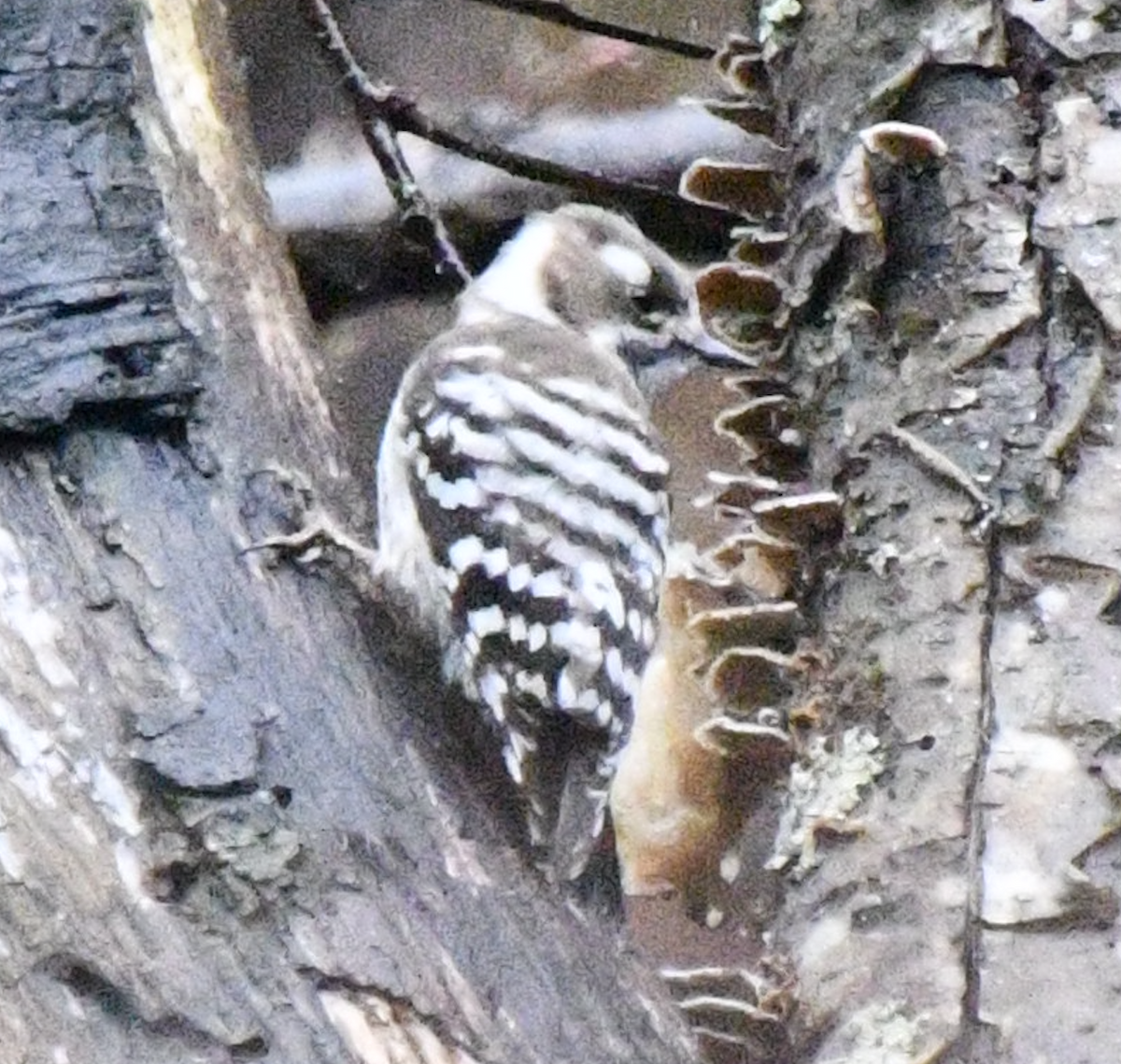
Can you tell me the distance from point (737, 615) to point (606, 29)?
0.82 meters

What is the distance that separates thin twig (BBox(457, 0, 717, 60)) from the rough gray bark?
21.6 inches

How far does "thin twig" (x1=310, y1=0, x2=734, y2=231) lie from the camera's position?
2.02 m

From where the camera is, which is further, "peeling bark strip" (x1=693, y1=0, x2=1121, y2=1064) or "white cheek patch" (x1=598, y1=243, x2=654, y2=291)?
"white cheek patch" (x1=598, y1=243, x2=654, y2=291)

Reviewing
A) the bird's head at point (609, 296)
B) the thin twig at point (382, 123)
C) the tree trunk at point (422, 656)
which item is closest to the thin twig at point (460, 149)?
the thin twig at point (382, 123)

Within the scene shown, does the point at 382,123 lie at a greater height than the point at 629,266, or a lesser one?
greater

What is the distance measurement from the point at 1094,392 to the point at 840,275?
0.82ft

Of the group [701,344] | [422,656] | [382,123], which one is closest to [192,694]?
[422,656]

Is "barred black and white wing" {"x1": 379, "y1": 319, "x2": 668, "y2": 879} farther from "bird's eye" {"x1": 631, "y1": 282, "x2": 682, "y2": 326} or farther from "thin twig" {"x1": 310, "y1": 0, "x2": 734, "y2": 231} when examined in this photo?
"thin twig" {"x1": 310, "y1": 0, "x2": 734, "y2": 231}

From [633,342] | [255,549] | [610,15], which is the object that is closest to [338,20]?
[610,15]

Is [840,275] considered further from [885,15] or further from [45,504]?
[45,504]

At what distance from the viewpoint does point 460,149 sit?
81.0 inches

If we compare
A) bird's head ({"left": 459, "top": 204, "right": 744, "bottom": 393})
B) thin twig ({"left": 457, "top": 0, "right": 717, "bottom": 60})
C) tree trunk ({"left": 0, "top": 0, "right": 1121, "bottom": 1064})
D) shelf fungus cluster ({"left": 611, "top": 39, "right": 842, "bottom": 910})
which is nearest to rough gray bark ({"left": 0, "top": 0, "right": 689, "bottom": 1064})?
tree trunk ({"left": 0, "top": 0, "right": 1121, "bottom": 1064})

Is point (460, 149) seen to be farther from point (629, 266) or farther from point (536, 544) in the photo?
point (536, 544)

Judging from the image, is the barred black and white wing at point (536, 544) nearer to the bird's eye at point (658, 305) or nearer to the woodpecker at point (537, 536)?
the woodpecker at point (537, 536)
